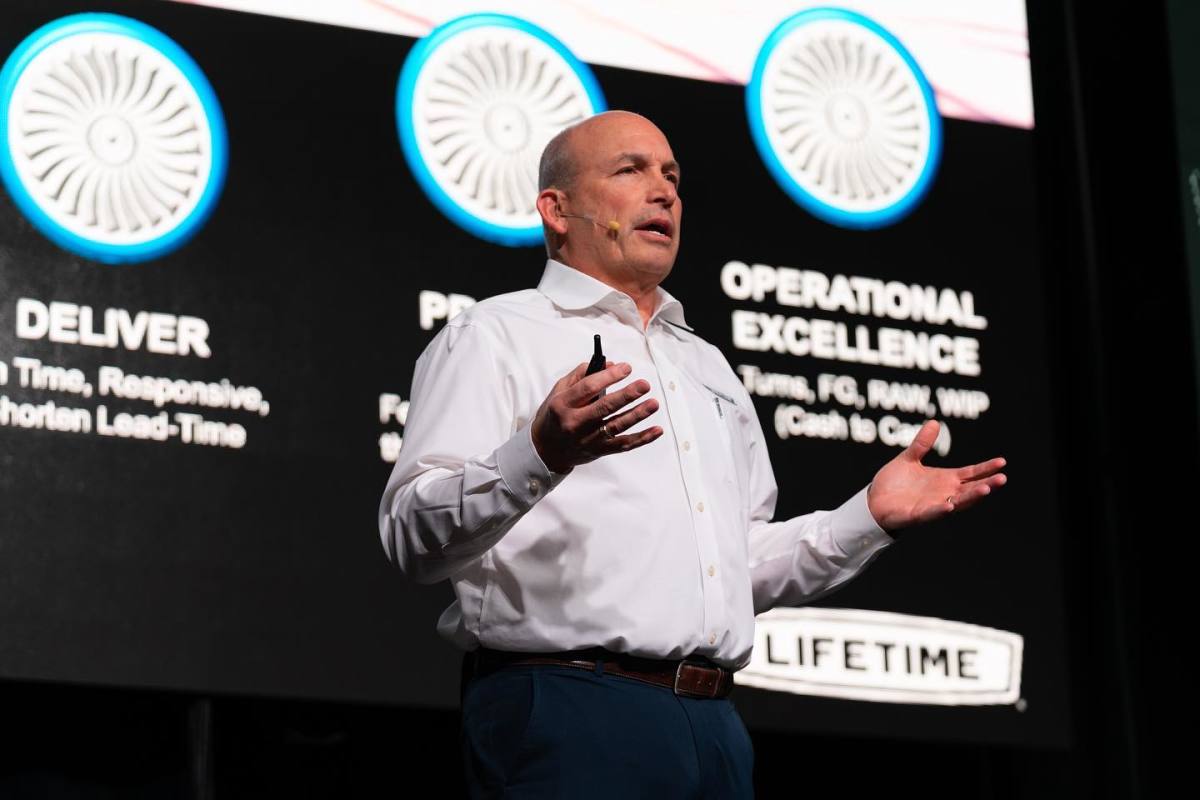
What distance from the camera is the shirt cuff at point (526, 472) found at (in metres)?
1.92

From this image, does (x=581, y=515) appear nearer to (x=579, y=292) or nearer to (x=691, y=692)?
(x=691, y=692)

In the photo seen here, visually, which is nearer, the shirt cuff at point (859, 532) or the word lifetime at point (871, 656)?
the shirt cuff at point (859, 532)

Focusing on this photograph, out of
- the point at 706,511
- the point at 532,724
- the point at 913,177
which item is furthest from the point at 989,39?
the point at 532,724

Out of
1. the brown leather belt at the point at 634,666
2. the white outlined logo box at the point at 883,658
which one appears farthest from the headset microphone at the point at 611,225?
the white outlined logo box at the point at 883,658

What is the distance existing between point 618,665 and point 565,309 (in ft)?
1.63

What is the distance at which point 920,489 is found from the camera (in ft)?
7.41

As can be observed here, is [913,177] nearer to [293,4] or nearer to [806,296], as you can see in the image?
[806,296]

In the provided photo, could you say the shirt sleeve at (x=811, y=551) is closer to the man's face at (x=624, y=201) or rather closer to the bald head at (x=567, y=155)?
the man's face at (x=624, y=201)

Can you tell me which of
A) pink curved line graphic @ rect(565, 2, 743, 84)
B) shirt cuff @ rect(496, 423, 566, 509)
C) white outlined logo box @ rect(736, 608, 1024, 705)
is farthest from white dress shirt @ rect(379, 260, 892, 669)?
pink curved line graphic @ rect(565, 2, 743, 84)

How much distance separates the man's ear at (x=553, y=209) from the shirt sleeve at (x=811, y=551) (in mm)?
467

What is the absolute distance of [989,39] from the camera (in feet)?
13.4

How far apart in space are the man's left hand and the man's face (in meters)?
0.39

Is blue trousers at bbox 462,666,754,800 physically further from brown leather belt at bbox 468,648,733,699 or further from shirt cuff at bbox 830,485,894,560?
shirt cuff at bbox 830,485,894,560

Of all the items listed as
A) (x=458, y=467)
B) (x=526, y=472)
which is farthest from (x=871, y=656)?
(x=526, y=472)
